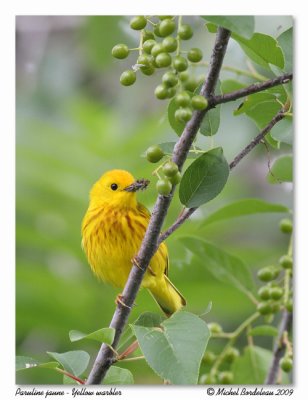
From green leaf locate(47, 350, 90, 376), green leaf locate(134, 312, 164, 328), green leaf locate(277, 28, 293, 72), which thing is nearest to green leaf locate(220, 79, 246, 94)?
green leaf locate(277, 28, 293, 72)

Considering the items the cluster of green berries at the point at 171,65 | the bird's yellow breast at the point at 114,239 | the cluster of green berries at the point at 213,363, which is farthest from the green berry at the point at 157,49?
the cluster of green berries at the point at 213,363

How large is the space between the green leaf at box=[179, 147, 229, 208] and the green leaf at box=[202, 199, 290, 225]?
0.48 metres

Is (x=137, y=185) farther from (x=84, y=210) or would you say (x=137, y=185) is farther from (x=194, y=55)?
(x=194, y=55)

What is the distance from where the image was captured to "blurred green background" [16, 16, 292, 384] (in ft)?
8.38

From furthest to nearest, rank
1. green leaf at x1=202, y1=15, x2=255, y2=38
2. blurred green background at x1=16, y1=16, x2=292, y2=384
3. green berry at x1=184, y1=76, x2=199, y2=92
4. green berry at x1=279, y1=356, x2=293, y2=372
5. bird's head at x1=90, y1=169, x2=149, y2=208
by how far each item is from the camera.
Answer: blurred green background at x1=16, y1=16, x2=292, y2=384, bird's head at x1=90, y1=169, x2=149, y2=208, green berry at x1=279, y1=356, x2=293, y2=372, green berry at x1=184, y1=76, x2=199, y2=92, green leaf at x1=202, y1=15, x2=255, y2=38

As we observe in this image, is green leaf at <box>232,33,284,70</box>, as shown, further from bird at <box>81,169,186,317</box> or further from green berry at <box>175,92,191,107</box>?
bird at <box>81,169,186,317</box>

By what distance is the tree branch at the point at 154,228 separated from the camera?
5.15 feet

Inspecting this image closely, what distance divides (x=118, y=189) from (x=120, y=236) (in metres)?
0.14

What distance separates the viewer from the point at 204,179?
1758 mm

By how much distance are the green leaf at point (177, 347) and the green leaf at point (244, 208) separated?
21.2 inches

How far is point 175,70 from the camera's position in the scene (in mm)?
1562

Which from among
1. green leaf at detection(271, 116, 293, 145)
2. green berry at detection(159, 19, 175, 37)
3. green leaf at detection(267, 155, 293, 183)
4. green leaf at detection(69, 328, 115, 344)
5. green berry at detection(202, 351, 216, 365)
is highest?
green berry at detection(159, 19, 175, 37)
